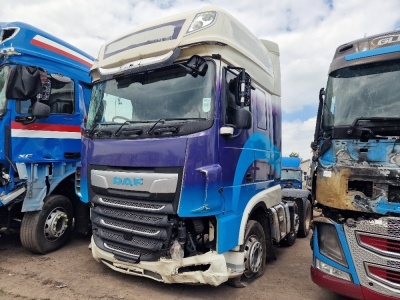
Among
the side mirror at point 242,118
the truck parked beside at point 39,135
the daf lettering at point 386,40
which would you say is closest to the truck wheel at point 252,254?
the side mirror at point 242,118

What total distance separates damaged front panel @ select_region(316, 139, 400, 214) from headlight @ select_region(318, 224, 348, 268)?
29cm

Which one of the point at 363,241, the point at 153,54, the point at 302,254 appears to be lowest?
the point at 302,254

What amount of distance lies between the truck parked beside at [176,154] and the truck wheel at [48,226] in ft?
4.63

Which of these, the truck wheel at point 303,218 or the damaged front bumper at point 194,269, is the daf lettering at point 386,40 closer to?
the damaged front bumper at point 194,269

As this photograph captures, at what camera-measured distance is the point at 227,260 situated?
3818 millimetres

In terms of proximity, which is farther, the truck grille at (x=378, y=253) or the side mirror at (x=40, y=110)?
the side mirror at (x=40, y=110)

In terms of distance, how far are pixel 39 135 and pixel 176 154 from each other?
3.02 m

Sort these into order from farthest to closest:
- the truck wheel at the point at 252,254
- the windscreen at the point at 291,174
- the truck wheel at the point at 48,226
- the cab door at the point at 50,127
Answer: the windscreen at the point at 291,174
the truck wheel at the point at 48,226
the cab door at the point at 50,127
the truck wheel at the point at 252,254

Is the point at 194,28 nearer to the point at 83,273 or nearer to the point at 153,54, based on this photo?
the point at 153,54

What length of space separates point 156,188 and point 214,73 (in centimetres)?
148

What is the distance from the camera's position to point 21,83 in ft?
14.9

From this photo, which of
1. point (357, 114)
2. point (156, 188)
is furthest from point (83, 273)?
point (357, 114)

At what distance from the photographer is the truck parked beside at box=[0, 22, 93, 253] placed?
484 centimetres

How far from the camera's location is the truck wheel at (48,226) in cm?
516
